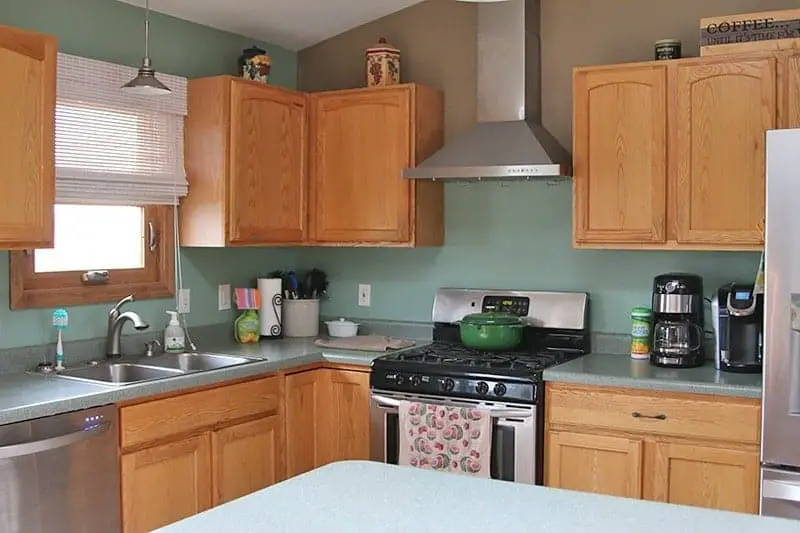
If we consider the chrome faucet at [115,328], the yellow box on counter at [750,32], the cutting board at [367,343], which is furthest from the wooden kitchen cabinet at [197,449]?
the yellow box on counter at [750,32]

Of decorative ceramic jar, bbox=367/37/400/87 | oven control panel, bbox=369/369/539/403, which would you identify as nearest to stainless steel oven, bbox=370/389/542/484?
oven control panel, bbox=369/369/539/403

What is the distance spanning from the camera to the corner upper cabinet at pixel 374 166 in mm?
4145

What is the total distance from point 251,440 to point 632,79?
211 centimetres

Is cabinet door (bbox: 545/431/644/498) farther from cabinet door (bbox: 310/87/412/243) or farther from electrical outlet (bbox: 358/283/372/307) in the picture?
electrical outlet (bbox: 358/283/372/307)

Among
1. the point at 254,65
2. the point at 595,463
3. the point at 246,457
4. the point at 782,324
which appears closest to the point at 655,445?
the point at 595,463

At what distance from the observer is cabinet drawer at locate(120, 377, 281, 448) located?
10.1ft

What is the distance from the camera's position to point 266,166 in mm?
4090

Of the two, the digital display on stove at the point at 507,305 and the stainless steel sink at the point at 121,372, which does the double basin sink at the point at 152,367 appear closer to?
the stainless steel sink at the point at 121,372

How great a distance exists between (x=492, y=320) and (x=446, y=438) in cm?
61

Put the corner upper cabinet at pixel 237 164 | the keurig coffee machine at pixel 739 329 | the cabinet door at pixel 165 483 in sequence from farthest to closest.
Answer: the corner upper cabinet at pixel 237 164 → the keurig coffee machine at pixel 739 329 → the cabinet door at pixel 165 483

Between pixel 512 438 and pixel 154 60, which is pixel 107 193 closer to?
pixel 154 60

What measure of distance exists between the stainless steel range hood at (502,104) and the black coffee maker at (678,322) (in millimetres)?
664

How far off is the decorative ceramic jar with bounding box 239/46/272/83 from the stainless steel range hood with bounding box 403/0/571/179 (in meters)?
0.83

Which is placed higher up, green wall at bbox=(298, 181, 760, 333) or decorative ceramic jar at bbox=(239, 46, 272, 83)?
decorative ceramic jar at bbox=(239, 46, 272, 83)
